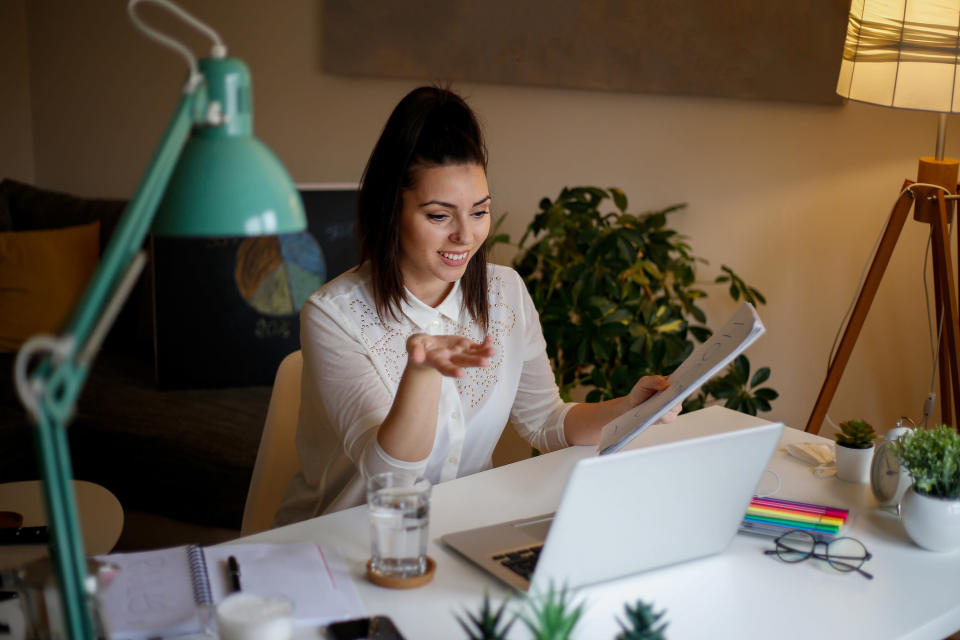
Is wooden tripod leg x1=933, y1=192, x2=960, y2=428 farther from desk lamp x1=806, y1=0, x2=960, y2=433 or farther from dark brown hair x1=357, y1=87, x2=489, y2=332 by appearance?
dark brown hair x1=357, y1=87, x2=489, y2=332

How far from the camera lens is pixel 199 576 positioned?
111 centimetres

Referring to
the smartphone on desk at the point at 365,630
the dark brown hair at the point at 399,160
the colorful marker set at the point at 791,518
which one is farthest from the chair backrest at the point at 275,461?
the colorful marker set at the point at 791,518

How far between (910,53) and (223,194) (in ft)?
6.30

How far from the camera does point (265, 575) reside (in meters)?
1.13

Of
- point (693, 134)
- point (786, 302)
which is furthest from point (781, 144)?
point (786, 302)

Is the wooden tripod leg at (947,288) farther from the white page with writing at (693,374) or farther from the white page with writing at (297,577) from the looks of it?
the white page with writing at (297,577)

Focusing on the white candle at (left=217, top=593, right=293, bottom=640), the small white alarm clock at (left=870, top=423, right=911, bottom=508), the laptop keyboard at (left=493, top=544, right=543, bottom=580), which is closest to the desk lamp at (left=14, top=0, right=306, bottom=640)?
the white candle at (left=217, top=593, right=293, bottom=640)

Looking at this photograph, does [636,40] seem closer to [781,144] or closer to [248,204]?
[781,144]

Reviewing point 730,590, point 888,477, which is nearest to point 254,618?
point 730,590

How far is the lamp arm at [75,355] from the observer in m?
0.71

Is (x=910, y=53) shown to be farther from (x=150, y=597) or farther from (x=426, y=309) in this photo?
(x=150, y=597)

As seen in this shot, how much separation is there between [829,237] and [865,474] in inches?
74.0

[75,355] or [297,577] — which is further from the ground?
[75,355]

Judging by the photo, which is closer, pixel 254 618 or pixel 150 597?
pixel 254 618
